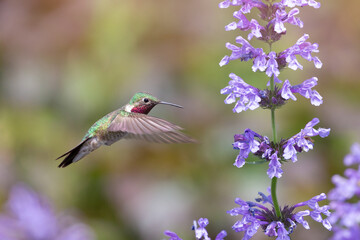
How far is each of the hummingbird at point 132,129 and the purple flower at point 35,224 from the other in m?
0.53

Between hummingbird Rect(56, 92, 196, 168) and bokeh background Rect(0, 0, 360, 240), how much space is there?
1.28m

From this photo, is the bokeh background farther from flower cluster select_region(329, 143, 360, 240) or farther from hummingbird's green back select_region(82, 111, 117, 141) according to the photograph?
flower cluster select_region(329, 143, 360, 240)

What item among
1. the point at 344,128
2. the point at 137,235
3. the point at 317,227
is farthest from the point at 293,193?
the point at 137,235

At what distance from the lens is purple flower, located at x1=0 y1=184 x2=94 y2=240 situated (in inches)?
92.4

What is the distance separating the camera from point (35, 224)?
236 centimetres

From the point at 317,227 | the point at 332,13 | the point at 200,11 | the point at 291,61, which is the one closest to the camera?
the point at 291,61

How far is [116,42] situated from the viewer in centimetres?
595

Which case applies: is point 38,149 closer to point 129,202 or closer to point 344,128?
point 129,202

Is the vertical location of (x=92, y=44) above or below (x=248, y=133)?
above

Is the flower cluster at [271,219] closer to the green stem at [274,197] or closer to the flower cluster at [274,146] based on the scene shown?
the green stem at [274,197]

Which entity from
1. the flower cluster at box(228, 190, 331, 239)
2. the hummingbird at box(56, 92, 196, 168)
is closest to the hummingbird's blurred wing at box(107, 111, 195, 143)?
the hummingbird at box(56, 92, 196, 168)

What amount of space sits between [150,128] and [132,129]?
0.34 ft

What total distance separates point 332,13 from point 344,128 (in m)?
2.10

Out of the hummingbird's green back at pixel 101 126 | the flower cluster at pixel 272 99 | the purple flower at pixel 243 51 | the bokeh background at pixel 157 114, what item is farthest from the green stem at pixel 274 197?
→ the bokeh background at pixel 157 114
